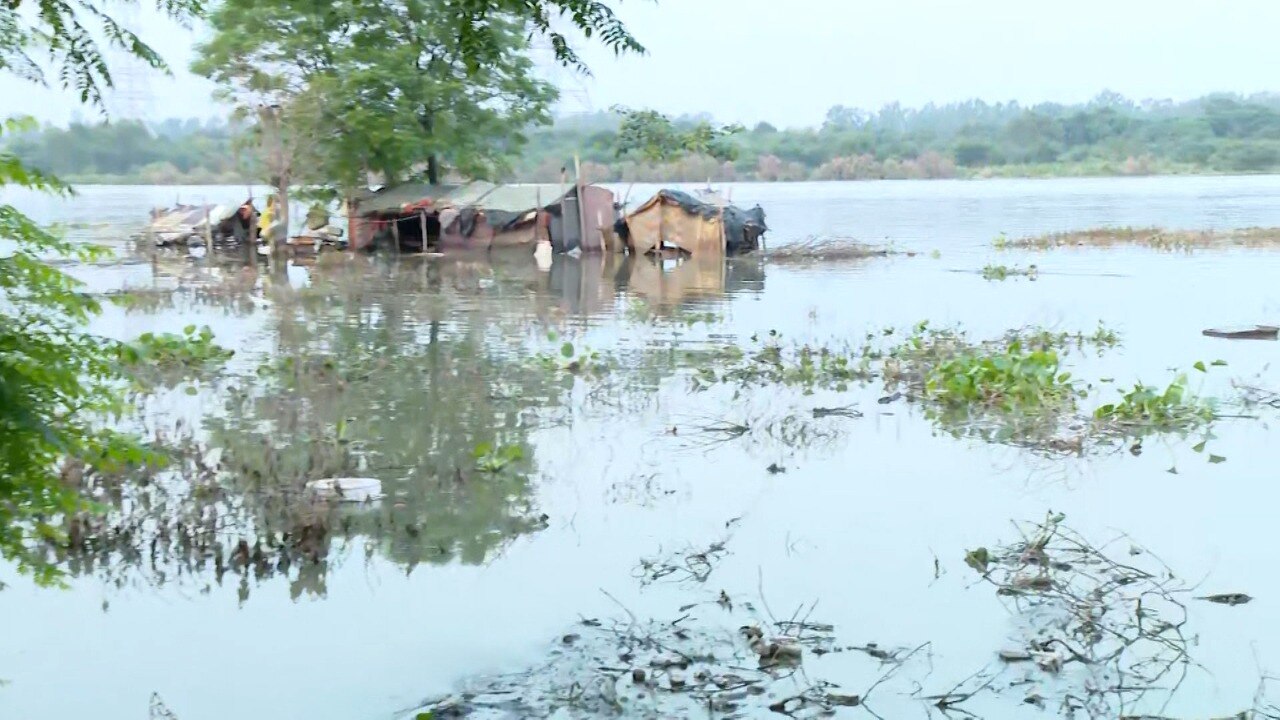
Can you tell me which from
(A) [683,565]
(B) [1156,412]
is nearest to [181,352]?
(A) [683,565]

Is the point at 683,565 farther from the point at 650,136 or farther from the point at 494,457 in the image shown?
the point at 650,136

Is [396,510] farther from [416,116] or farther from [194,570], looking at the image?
[416,116]

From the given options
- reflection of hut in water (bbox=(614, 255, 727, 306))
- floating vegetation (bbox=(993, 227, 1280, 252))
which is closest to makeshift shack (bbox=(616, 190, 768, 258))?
reflection of hut in water (bbox=(614, 255, 727, 306))

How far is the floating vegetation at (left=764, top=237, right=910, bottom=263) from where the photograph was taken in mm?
36656

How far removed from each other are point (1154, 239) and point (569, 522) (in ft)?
109

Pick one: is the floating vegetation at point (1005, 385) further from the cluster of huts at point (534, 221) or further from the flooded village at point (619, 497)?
the cluster of huts at point (534, 221)

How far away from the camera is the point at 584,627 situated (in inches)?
277

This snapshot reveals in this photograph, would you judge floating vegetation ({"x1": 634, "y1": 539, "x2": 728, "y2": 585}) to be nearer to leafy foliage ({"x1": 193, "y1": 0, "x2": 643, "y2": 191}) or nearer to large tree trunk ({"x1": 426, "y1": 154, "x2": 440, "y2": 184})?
leafy foliage ({"x1": 193, "y1": 0, "x2": 643, "y2": 191})

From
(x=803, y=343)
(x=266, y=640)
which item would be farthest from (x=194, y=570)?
(x=803, y=343)

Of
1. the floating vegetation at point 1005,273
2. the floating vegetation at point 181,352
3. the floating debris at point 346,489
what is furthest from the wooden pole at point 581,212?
the floating debris at point 346,489

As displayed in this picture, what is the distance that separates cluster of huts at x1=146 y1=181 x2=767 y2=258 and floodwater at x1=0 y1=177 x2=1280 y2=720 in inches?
726

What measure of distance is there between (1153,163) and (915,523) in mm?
118104

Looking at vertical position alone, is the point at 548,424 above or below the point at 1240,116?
below

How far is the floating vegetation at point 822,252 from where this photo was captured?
36.7 meters
